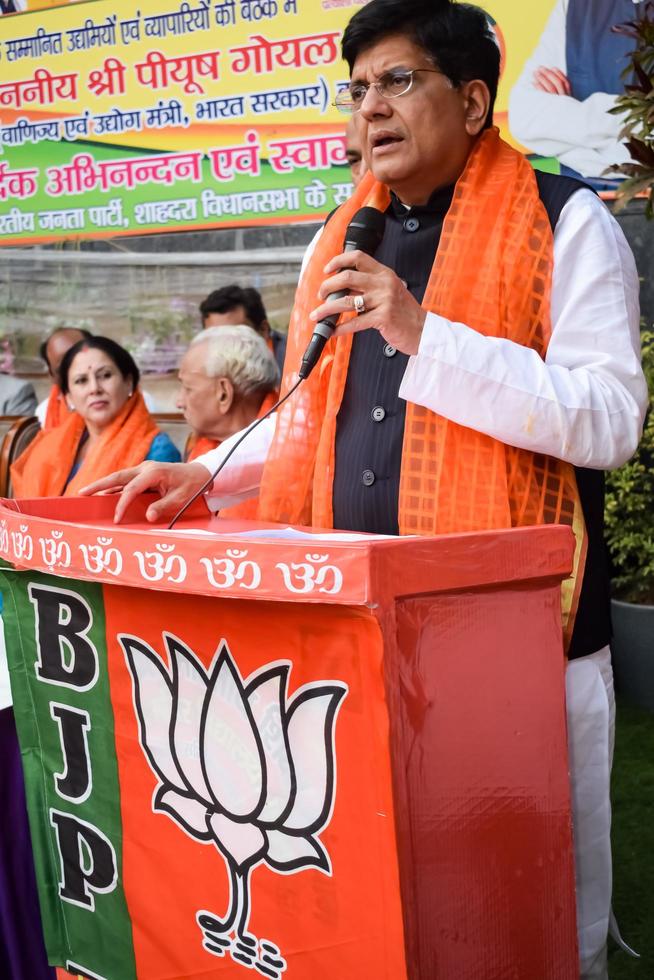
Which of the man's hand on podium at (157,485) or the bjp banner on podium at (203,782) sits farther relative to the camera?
the man's hand on podium at (157,485)

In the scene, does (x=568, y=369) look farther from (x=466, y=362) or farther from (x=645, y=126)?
(x=645, y=126)

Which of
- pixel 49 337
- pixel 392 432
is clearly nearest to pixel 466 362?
pixel 392 432

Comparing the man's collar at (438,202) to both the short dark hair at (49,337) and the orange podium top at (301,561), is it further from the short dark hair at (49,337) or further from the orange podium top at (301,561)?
the short dark hair at (49,337)

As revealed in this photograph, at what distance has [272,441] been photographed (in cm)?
173

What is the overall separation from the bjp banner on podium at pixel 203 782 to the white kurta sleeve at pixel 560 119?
3.26 metres

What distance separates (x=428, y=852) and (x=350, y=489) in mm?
648

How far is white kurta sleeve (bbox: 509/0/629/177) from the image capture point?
3.95 metres

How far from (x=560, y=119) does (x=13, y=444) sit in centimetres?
279

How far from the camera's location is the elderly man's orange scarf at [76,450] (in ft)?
13.0

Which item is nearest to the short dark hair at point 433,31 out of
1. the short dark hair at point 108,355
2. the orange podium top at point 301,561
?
the orange podium top at point 301,561

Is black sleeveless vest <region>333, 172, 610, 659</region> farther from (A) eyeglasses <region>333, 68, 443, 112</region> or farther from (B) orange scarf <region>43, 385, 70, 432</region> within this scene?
(B) orange scarf <region>43, 385, 70, 432</region>

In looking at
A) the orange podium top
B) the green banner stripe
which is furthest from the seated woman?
the orange podium top

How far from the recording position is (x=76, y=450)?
4.29 meters

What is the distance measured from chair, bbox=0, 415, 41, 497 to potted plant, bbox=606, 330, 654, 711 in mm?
2673
